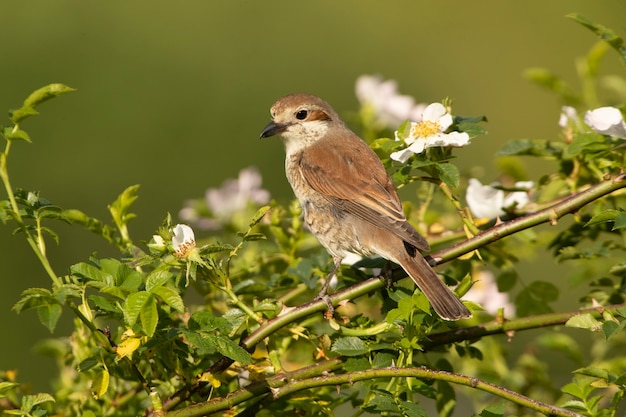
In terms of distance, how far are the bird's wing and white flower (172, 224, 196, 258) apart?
91 centimetres

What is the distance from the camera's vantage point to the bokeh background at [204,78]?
295 inches

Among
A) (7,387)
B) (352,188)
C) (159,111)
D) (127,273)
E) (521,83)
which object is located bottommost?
(521,83)

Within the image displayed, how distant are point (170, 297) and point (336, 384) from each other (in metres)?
0.38

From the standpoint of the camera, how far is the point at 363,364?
1.95 meters

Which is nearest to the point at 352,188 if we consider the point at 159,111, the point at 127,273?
the point at 127,273

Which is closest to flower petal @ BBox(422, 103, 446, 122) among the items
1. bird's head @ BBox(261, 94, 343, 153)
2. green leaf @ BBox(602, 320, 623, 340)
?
green leaf @ BBox(602, 320, 623, 340)

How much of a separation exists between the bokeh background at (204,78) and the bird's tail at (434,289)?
4.16 metres

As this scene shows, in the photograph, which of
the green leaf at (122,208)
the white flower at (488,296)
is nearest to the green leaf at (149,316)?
the green leaf at (122,208)

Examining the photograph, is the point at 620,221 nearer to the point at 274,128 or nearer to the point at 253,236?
the point at 253,236

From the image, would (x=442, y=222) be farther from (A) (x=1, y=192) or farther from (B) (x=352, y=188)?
(A) (x=1, y=192)

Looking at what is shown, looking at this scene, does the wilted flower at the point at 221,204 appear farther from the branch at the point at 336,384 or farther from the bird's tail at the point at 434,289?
the branch at the point at 336,384

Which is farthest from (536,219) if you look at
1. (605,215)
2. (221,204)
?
(221,204)

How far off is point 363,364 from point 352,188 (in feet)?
4.18

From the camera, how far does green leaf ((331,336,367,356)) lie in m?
1.93
